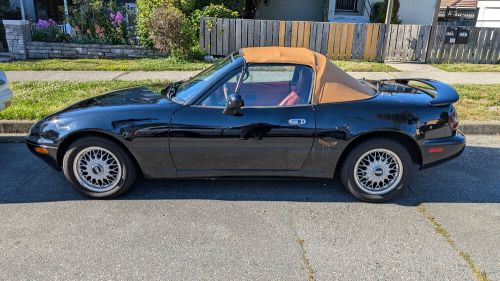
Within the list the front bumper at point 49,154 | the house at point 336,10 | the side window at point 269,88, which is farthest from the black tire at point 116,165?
the house at point 336,10

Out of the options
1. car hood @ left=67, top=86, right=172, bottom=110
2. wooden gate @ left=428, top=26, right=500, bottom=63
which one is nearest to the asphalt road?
car hood @ left=67, top=86, right=172, bottom=110

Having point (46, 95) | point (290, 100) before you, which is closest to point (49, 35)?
point (46, 95)

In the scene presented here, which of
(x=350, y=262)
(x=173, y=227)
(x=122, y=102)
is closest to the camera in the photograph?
(x=350, y=262)

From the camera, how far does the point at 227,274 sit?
2.81 m

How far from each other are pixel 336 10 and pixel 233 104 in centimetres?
1402

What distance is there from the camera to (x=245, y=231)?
335cm

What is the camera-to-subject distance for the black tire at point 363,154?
12.2 ft

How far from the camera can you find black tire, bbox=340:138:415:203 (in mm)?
3713

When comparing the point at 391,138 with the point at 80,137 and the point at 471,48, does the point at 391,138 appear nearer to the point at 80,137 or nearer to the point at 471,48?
the point at 80,137

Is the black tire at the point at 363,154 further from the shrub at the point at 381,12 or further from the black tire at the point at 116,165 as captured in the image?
the shrub at the point at 381,12

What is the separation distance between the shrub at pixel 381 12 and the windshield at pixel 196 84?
12217 mm

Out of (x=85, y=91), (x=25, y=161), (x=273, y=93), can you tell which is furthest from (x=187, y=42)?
(x=273, y=93)

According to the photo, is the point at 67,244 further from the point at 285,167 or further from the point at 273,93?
the point at 273,93

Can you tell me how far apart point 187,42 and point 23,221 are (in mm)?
7524
